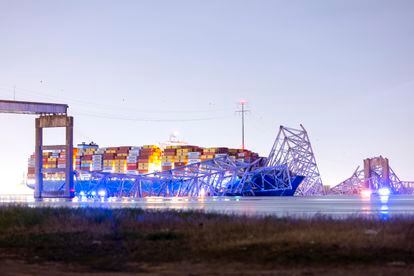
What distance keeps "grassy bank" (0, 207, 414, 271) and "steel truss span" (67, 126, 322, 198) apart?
12556 centimetres

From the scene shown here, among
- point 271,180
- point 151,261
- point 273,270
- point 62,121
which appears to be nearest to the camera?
point 273,270

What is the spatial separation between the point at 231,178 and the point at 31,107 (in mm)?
53177

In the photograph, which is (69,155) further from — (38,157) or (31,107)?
(31,107)

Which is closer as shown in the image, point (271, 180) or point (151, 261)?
point (151, 261)

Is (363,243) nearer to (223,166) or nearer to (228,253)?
(228,253)

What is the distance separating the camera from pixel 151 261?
1942 cm

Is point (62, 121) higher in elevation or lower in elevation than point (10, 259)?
higher

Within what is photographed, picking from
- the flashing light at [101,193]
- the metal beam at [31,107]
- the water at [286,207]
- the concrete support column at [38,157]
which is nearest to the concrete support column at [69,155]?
the metal beam at [31,107]

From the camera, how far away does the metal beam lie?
116 m

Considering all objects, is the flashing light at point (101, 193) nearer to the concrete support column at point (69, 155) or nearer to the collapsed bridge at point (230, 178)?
the collapsed bridge at point (230, 178)

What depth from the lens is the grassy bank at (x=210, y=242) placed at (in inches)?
738

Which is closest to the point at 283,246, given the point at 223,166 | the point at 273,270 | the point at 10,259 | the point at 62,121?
the point at 273,270

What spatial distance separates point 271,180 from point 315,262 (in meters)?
142

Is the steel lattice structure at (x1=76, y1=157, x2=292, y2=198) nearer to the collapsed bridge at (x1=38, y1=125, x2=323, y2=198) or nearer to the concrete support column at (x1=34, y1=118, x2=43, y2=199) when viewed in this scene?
the collapsed bridge at (x1=38, y1=125, x2=323, y2=198)
